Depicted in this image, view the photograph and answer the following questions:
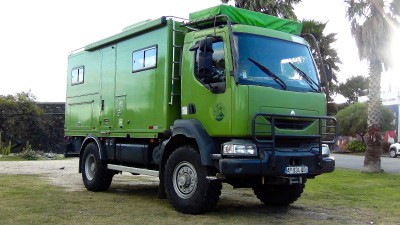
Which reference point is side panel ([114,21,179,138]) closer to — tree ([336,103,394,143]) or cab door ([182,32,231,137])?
cab door ([182,32,231,137])

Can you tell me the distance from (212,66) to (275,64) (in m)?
1.10

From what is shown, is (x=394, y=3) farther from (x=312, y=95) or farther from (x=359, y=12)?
(x=312, y=95)

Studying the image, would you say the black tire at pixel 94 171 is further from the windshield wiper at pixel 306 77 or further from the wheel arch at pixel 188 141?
the windshield wiper at pixel 306 77

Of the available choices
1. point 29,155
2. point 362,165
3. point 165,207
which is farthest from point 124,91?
point 362,165

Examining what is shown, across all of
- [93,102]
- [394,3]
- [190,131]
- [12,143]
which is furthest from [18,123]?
[190,131]

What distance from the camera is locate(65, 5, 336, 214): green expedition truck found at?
752 cm

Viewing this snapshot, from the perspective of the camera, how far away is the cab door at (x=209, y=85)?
7641 mm

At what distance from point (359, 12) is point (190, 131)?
1429 cm

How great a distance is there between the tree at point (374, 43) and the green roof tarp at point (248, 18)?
435 inches

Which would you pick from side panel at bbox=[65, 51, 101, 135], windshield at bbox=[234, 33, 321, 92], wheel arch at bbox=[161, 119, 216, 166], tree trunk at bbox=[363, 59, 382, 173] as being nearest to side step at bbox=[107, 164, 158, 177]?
wheel arch at bbox=[161, 119, 216, 166]

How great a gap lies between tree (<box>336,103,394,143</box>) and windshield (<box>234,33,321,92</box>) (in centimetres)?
3717

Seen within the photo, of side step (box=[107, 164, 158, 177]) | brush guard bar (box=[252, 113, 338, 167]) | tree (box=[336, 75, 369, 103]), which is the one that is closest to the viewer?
brush guard bar (box=[252, 113, 338, 167])

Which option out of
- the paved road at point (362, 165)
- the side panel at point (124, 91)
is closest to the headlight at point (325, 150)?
the side panel at point (124, 91)

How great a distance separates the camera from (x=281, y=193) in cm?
945
